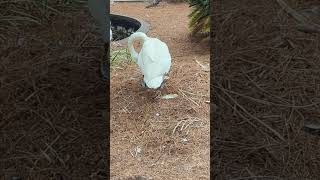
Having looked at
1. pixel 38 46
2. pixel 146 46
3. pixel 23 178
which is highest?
pixel 38 46

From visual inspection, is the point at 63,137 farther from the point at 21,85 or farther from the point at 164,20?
the point at 164,20

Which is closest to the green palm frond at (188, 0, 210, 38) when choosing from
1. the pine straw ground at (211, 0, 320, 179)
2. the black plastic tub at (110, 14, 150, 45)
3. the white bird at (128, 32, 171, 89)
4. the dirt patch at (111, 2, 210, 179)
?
the dirt patch at (111, 2, 210, 179)

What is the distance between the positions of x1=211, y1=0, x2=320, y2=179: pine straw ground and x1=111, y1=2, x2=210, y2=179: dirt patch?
5.18 feet

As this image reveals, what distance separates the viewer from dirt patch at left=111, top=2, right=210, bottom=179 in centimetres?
358

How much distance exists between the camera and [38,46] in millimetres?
1778

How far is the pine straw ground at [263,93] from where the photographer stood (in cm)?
175

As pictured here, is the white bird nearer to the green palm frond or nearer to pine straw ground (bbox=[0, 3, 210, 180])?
the green palm frond

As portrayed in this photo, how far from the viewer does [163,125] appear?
4.14m

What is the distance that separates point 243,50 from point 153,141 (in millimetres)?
2267

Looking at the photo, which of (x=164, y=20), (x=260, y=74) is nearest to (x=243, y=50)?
(x=260, y=74)

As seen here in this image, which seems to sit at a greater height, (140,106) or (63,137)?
(63,137)

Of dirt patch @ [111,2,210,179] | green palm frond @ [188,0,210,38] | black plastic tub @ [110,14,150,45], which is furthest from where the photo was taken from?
black plastic tub @ [110,14,150,45]

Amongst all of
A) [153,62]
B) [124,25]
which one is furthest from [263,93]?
[124,25]

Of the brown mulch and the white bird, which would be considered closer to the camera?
the brown mulch
